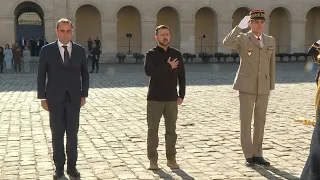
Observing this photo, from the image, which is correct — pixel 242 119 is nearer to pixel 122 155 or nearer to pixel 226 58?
pixel 122 155

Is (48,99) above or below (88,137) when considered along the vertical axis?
above

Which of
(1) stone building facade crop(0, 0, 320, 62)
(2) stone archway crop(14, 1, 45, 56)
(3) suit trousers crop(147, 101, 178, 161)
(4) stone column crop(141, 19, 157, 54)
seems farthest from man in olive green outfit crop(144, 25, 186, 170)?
(2) stone archway crop(14, 1, 45, 56)

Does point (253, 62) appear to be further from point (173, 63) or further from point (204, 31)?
point (204, 31)

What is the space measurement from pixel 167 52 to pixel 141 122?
4436 mm

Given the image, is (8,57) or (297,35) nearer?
(8,57)

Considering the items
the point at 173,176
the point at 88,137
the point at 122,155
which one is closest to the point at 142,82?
the point at 88,137

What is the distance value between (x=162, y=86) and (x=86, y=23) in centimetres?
3622

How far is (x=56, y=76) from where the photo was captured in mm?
6160

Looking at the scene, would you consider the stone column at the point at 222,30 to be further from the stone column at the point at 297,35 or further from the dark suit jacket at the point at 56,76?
the dark suit jacket at the point at 56,76

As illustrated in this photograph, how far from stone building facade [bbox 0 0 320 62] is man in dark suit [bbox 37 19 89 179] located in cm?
3226

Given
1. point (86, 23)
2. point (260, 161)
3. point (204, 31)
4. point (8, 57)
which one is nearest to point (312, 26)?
point (204, 31)

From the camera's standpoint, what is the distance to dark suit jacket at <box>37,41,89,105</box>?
20.2 ft

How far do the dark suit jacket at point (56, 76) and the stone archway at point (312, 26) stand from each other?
42.8m

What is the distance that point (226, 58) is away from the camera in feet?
132
